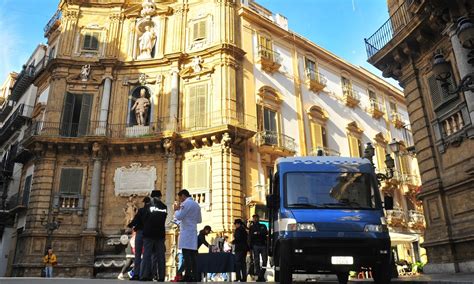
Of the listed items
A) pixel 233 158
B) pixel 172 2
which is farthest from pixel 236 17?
pixel 233 158

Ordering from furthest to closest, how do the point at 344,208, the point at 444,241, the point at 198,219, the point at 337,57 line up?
the point at 337,57
the point at 444,241
the point at 198,219
the point at 344,208

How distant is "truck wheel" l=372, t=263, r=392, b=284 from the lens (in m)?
6.93

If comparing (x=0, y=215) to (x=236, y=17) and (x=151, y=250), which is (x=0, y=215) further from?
(x=151, y=250)

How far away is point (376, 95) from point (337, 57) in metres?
5.55

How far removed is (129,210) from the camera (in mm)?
20047

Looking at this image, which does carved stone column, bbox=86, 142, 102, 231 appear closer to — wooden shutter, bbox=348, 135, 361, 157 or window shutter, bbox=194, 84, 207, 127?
window shutter, bbox=194, 84, 207, 127

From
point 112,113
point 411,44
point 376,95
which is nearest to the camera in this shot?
point 411,44

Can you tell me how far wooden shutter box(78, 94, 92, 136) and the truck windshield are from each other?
1716cm

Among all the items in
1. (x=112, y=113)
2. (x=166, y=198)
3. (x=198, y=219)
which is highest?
(x=112, y=113)

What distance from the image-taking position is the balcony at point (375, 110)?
30266 mm

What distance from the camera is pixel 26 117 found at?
26453 millimetres

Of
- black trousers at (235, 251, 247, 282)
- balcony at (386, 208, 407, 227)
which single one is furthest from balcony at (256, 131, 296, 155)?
black trousers at (235, 251, 247, 282)

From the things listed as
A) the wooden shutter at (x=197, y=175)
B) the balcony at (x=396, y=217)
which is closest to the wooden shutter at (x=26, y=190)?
the wooden shutter at (x=197, y=175)

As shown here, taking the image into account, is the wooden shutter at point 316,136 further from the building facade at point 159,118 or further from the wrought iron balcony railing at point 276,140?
the wrought iron balcony railing at point 276,140
